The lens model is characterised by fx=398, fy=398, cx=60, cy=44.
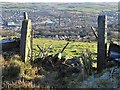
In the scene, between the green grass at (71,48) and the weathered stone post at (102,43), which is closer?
the weathered stone post at (102,43)

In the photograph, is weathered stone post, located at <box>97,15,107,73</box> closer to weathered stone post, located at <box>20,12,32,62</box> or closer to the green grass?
weathered stone post, located at <box>20,12,32,62</box>

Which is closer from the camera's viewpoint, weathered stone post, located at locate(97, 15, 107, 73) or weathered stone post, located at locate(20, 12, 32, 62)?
weathered stone post, located at locate(97, 15, 107, 73)

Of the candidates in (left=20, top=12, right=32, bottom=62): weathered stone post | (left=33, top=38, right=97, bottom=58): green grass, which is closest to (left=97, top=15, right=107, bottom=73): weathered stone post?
(left=20, top=12, right=32, bottom=62): weathered stone post

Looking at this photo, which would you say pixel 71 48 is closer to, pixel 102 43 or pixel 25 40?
pixel 25 40

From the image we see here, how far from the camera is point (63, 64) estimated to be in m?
14.6

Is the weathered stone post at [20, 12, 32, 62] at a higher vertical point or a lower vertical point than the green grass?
higher

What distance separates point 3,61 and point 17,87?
3.07m

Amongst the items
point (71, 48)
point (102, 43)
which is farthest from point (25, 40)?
point (71, 48)

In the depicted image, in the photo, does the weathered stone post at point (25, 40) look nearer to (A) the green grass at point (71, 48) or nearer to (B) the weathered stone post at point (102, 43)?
(B) the weathered stone post at point (102, 43)

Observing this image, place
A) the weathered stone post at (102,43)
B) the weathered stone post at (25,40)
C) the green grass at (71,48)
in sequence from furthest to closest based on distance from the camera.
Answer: the green grass at (71,48) → the weathered stone post at (25,40) → the weathered stone post at (102,43)

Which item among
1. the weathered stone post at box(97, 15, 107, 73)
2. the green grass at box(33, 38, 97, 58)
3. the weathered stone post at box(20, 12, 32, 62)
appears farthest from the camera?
the green grass at box(33, 38, 97, 58)

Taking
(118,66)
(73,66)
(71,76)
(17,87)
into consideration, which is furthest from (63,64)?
(17,87)

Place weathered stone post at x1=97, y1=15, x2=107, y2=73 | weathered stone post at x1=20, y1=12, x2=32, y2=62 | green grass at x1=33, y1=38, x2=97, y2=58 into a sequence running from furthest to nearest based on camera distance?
green grass at x1=33, y1=38, x2=97, y2=58 → weathered stone post at x1=20, y1=12, x2=32, y2=62 → weathered stone post at x1=97, y1=15, x2=107, y2=73

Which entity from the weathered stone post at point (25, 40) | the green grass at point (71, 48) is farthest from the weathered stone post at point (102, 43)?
the green grass at point (71, 48)
